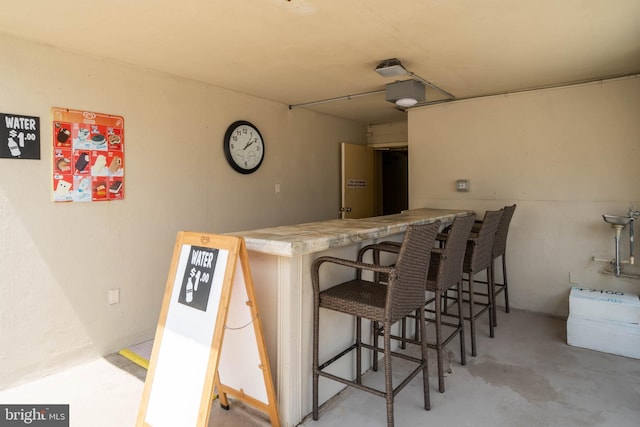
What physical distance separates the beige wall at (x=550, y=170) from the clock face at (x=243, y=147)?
6.83ft

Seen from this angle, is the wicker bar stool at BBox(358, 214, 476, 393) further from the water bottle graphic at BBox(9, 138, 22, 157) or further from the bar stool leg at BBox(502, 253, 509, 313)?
the water bottle graphic at BBox(9, 138, 22, 157)

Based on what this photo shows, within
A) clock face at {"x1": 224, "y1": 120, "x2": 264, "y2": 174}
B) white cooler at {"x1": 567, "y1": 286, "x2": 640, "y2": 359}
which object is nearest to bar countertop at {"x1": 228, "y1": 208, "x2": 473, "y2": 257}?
clock face at {"x1": 224, "y1": 120, "x2": 264, "y2": 174}

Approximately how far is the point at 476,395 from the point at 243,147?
3.02m

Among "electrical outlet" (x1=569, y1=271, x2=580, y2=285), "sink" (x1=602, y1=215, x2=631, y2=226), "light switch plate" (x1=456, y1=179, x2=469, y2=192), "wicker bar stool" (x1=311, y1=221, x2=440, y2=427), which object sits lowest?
"electrical outlet" (x1=569, y1=271, x2=580, y2=285)

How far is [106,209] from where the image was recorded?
2.94 metres

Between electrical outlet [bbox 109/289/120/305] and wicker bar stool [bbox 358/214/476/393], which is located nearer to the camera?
wicker bar stool [bbox 358/214/476/393]

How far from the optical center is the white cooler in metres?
2.89

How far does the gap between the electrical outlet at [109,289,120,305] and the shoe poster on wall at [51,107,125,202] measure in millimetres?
731

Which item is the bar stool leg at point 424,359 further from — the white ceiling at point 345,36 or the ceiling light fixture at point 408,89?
the ceiling light fixture at point 408,89

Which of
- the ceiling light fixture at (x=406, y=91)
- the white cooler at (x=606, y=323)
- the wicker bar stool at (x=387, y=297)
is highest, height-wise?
the ceiling light fixture at (x=406, y=91)

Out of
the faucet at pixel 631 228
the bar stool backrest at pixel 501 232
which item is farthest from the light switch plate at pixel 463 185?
the faucet at pixel 631 228

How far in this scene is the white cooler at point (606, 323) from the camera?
2.89 m

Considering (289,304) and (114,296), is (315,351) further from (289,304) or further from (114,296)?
(114,296)

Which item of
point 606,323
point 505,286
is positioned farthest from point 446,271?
point 505,286
